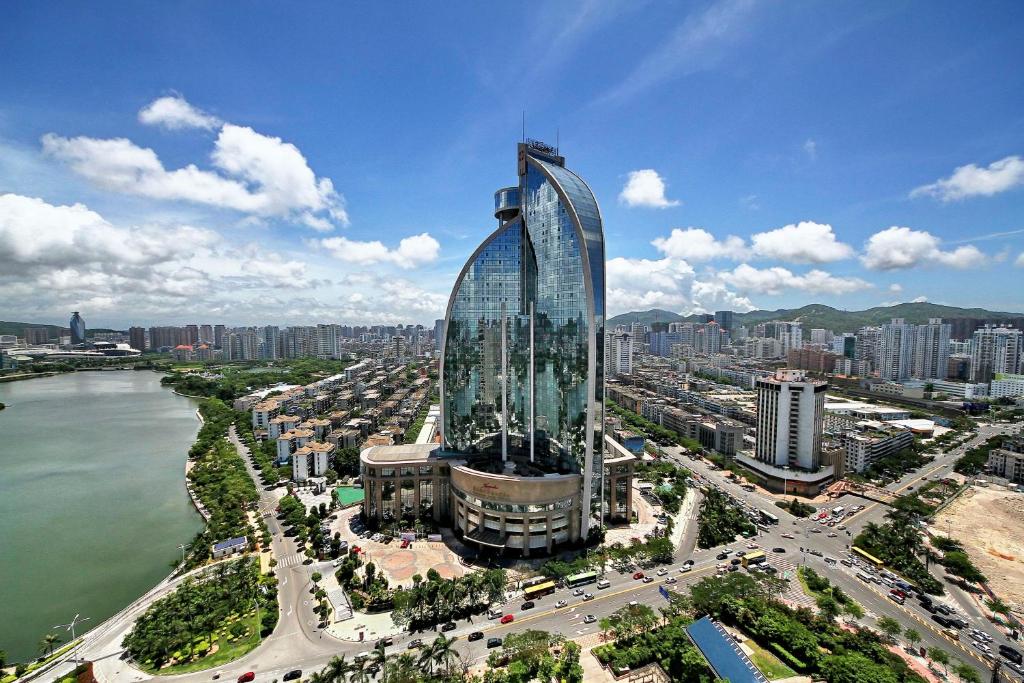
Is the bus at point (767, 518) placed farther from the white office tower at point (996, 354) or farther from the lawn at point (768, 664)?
the white office tower at point (996, 354)

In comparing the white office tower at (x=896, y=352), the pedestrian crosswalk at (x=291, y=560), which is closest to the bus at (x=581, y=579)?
the pedestrian crosswalk at (x=291, y=560)

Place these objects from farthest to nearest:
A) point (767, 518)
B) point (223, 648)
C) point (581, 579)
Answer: point (767, 518) < point (581, 579) < point (223, 648)

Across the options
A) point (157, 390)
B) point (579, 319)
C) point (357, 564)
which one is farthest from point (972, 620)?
point (157, 390)

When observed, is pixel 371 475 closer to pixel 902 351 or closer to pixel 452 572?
pixel 452 572

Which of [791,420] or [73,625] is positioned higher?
[791,420]

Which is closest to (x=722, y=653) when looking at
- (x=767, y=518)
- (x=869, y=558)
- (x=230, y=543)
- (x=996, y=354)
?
(x=869, y=558)

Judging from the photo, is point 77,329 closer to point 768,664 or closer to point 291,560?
point 291,560

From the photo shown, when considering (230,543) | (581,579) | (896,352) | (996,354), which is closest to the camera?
(581,579)

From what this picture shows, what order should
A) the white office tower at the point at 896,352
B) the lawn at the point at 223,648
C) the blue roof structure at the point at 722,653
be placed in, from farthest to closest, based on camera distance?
1. the white office tower at the point at 896,352
2. the lawn at the point at 223,648
3. the blue roof structure at the point at 722,653
